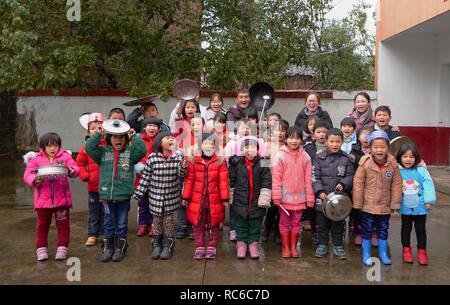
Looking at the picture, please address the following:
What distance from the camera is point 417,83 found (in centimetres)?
916

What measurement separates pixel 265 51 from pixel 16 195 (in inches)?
182

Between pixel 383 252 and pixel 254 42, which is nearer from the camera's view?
pixel 383 252

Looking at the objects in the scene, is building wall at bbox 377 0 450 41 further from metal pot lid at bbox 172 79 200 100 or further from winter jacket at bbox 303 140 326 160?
metal pot lid at bbox 172 79 200 100

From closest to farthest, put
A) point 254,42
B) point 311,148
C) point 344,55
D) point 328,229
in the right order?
point 328,229 < point 311,148 < point 254,42 < point 344,55

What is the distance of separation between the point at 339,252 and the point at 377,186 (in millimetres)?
744

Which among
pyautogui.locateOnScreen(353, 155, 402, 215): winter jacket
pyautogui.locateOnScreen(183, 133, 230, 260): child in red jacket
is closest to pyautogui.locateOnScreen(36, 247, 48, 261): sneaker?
pyautogui.locateOnScreen(183, 133, 230, 260): child in red jacket

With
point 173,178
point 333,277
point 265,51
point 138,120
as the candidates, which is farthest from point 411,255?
point 265,51

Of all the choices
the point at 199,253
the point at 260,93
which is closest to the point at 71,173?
the point at 199,253

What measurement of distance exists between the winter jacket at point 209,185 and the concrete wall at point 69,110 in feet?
18.3

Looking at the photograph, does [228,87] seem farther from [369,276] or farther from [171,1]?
[369,276]

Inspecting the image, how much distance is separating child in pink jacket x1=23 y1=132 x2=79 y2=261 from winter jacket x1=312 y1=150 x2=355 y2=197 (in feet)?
7.56

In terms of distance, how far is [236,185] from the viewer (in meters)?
4.27

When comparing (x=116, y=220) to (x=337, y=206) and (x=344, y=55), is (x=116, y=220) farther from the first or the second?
(x=344, y=55)

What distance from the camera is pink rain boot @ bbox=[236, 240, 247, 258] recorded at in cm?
423
